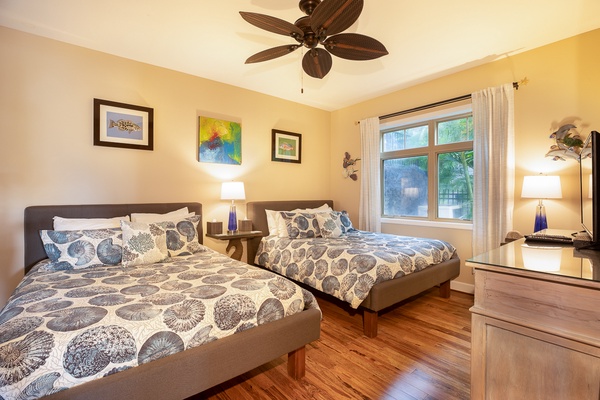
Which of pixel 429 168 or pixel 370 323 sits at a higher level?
pixel 429 168

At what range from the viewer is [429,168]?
3848 mm

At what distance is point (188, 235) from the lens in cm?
266

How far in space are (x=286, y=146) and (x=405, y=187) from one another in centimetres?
191

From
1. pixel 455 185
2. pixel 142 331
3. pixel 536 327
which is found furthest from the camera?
pixel 455 185

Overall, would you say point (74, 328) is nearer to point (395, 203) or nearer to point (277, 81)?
point (277, 81)

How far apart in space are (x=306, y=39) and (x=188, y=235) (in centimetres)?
198

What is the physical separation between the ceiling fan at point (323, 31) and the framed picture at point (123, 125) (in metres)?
A: 1.54

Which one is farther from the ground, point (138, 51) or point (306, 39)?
point (138, 51)

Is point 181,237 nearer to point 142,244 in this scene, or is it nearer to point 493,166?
point 142,244

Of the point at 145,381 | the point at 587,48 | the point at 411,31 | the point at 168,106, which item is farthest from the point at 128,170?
the point at 587,48

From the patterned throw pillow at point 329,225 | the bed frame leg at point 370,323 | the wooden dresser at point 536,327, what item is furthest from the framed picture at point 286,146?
the wooden dresser at point 536,327

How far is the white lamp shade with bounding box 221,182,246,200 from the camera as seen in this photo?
135 inches

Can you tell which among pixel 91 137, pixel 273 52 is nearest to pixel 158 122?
pixel 91 137

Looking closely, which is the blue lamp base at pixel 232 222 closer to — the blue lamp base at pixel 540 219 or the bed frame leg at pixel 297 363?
the bed frame leg at pixel 297 363
